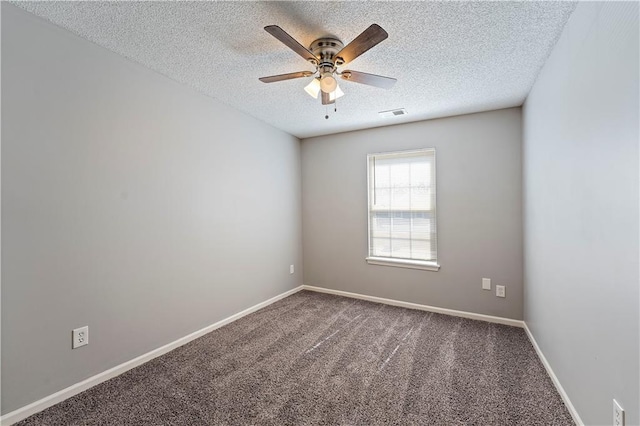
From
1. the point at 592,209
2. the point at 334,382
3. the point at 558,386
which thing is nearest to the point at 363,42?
the point at 592,209

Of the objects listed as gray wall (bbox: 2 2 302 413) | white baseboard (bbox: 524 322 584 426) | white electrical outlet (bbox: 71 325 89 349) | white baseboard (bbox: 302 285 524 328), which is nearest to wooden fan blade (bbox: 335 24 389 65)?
gray wall (bbox: 2 2 302 413)

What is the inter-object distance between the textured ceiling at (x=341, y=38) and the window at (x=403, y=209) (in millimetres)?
947

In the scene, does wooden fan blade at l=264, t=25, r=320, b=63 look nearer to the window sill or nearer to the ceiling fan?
the ceiling fan

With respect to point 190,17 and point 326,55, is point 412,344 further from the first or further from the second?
point 190,17

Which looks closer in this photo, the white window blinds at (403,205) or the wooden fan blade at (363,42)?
the wooden fan blade at (363,42)

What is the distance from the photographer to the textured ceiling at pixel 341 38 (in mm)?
1648

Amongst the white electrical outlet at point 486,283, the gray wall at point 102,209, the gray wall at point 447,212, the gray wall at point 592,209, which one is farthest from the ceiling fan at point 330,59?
the white electrical outlet at point 486,283

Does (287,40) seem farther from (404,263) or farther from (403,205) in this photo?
(404,263)

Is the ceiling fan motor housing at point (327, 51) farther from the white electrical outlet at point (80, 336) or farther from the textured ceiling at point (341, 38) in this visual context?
the white electrical outlet at point (80, 336)

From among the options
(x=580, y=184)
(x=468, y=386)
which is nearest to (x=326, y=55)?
(x=580, y=184)

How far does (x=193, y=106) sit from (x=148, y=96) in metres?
0.43

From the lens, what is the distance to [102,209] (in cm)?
207

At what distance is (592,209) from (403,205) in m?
2.34

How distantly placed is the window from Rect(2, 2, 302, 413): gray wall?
5.95ft
